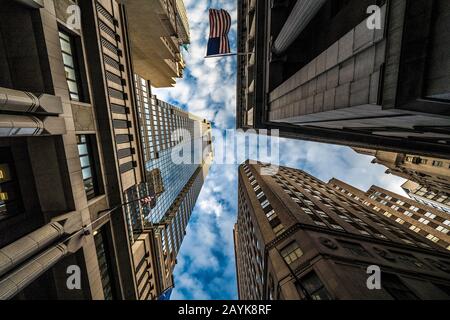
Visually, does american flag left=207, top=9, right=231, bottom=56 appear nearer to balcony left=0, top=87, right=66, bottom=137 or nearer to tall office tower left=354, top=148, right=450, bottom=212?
balcony left=0, top=87, right=66, bottom=137

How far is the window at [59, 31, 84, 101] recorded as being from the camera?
15.9m

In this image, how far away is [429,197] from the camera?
190ft

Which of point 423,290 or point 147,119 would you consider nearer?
point 423,290

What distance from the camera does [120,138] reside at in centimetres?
2202

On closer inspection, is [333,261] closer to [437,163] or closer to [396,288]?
[396,288]

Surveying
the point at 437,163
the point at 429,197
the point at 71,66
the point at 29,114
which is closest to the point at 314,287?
the point at 29,114

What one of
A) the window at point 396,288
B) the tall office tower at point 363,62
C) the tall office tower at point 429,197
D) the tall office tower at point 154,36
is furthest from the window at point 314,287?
the tall office tower at point 429,197

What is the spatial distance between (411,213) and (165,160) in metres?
72.7

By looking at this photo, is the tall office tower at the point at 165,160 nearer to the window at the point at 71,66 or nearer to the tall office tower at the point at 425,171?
the window at the point at 71,66

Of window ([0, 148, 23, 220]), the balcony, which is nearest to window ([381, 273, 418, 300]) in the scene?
the balcony
